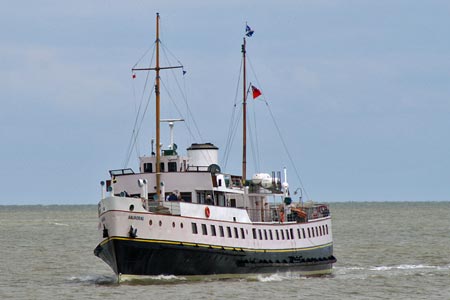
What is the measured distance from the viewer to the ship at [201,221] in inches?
2163

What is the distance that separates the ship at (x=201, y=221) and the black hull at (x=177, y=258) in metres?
0.05

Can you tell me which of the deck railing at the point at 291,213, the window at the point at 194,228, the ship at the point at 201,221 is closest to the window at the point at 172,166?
the ship at the point at 201,221

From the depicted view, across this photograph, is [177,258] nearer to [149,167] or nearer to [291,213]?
[149,167]

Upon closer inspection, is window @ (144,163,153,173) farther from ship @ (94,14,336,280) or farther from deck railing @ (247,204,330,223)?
deck railing @ (247,204,330,223)

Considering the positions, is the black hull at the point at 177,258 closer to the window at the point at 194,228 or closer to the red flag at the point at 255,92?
the window at the point at 194,228

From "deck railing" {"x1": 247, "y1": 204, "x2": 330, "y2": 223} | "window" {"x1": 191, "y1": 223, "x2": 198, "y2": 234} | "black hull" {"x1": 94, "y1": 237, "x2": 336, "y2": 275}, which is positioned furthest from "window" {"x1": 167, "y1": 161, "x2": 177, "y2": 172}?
"window" {"x1": 191, "y1": 223, "x2": 198, "y2": 234}

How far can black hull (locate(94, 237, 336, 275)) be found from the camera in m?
54.9

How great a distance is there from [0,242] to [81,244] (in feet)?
32.8

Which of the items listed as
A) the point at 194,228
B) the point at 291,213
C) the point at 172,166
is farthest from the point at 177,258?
the point at 291,213

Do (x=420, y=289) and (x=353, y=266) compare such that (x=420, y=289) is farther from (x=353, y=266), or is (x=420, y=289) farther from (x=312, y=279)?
(x=353, y=266)

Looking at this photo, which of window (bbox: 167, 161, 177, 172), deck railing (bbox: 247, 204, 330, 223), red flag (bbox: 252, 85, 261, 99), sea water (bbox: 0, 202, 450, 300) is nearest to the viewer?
sea water (bbox: 0, 202, 450, 300)

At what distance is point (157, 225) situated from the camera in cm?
5494

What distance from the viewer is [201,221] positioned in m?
57.0

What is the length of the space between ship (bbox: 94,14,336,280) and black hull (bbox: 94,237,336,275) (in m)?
0.05
